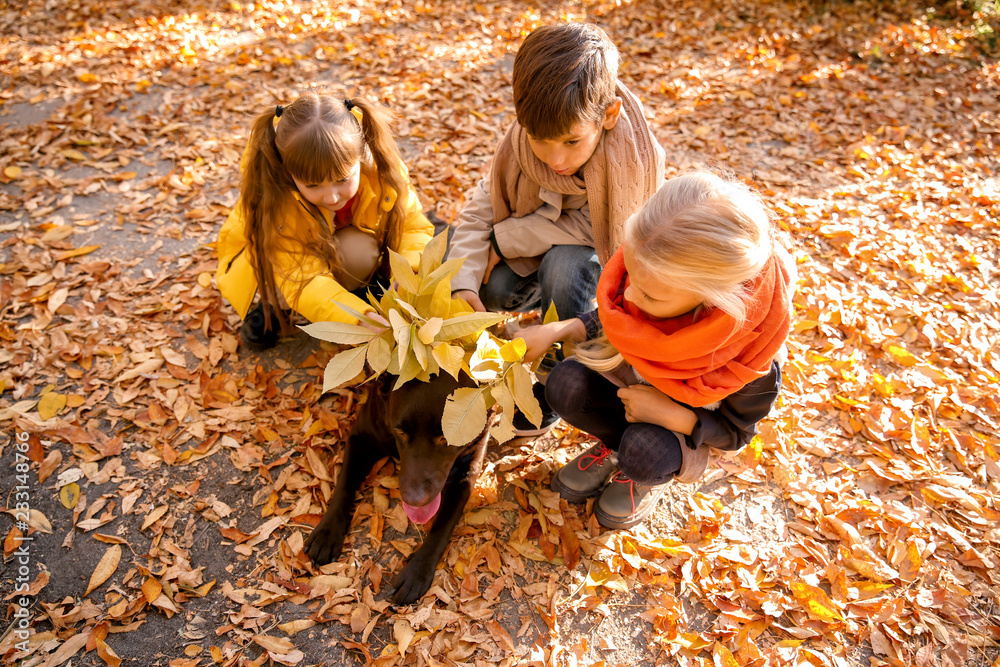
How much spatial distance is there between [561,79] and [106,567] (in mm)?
2907

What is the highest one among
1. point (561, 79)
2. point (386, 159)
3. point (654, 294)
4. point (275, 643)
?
point (561, 79)

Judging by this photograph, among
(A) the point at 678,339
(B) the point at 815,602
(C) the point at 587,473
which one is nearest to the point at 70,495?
(C) the point at 587,473

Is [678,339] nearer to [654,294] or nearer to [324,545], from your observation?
[654,294]

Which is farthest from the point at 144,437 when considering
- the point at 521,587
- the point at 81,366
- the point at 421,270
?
the point at 521,587

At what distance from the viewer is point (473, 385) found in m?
2.41

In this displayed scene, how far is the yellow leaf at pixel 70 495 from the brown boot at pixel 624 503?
101 inches

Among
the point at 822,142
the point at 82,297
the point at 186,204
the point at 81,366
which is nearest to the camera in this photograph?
the point at 81,366

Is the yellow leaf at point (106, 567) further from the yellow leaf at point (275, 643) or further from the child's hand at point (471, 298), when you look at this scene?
the child's hand at point (471, 298)

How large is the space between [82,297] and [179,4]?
513 cm

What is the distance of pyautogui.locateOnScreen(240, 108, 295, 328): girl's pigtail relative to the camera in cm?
282

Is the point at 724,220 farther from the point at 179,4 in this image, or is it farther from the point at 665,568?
the point at 179,4

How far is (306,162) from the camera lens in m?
2.67

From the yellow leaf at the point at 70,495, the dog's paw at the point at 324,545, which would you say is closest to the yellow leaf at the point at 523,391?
the dog's paw at the point at 324,545

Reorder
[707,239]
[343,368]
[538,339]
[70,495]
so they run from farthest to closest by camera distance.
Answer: [70,495], [538,339], [343,368], [707,239]
